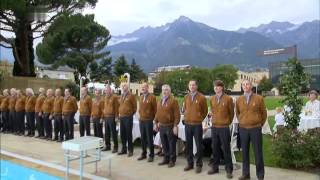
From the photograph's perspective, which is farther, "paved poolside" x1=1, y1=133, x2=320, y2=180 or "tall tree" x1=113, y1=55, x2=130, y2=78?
"tall tree" x1=113, y1=55, x2=130, y2=78

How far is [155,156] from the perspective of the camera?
10867 millimetres

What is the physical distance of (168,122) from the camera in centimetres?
964

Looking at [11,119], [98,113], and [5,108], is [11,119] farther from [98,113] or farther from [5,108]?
[98,113]

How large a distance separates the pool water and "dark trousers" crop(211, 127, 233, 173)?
2974mm

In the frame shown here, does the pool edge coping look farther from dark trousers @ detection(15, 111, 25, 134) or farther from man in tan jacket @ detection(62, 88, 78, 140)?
dark trousers @ detection(15, 111, 25, 134)

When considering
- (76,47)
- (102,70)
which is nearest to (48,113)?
(76,47)

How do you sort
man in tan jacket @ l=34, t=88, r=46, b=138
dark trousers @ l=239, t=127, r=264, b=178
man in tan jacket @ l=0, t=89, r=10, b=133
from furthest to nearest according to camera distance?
man in tan jacket @ l=0, t=89, r=10, b=133 → man in tan jacket @ l=34, t=88, r=46, b=138 → dark trousers @ l=239, t=127, r=264, b=178

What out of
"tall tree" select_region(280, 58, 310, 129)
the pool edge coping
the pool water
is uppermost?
"tall tree" select_region(280, 58, 310, 129)

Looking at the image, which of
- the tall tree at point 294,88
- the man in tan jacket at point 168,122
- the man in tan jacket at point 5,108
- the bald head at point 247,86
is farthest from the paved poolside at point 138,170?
the man in tan jacket at point 5,108

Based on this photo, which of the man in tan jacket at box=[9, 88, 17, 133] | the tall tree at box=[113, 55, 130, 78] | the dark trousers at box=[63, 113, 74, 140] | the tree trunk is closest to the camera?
the dark trousers at box=[63, 113, 74, 140]

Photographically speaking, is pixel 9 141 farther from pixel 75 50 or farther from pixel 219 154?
pixel 75 50

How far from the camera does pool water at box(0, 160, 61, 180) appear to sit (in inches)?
361

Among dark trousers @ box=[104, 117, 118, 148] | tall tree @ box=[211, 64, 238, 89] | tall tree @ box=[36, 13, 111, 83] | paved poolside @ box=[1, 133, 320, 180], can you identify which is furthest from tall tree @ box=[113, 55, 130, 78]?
dark trousers @ box=[104, 117, 118, 148]

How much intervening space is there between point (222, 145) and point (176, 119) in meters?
1.32
